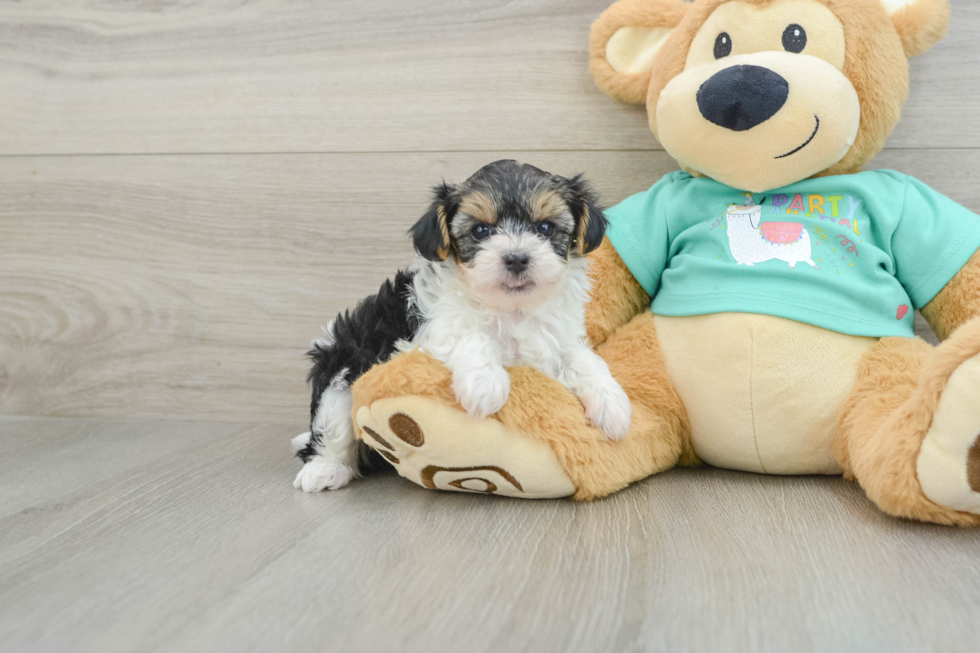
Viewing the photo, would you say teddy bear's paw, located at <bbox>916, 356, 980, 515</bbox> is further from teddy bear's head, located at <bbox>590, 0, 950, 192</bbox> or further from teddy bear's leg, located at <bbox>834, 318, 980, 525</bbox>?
teddy bear's head, located at <bbox>590, 0, 950, 192</bbox>

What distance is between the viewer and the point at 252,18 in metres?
2.03

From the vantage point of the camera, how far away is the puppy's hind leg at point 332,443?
152cm

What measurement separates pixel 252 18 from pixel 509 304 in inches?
50.4

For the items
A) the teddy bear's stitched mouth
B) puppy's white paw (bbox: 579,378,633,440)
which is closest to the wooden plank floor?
puppy's white paw (bbox: 579,378,633,440)

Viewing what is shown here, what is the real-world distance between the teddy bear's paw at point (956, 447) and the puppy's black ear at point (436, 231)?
2.87ft

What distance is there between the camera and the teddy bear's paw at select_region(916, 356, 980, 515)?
1076mm

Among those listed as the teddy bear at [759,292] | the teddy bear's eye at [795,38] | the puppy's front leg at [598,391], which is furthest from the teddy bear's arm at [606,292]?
the teddy bear's eye at [795,38]

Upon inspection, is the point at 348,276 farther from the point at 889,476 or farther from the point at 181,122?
the point at 889,476

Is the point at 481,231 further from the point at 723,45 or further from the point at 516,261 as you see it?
the point at 723,45

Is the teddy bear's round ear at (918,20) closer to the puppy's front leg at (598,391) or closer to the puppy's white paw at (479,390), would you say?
the puppy's front leg at (598,391)

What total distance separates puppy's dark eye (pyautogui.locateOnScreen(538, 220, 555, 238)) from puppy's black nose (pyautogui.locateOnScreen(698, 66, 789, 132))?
0.40 m

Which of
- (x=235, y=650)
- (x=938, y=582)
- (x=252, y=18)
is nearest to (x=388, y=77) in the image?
(x=252, y=18)

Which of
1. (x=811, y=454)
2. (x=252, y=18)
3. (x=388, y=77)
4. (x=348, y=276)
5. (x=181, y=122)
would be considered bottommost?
(x=811, y=454)

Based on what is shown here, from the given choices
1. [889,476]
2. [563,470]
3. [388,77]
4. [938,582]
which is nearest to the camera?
[938,582]
